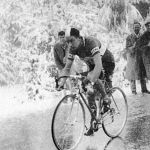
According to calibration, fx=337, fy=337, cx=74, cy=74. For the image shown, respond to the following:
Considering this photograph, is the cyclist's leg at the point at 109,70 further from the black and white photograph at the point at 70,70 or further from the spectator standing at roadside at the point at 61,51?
the spectator standing at roadside at the point at 61,51

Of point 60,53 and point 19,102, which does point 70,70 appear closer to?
point 60,53

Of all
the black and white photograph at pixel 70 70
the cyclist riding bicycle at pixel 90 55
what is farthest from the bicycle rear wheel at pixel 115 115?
the cyclist riding bicycle at pixel 90 55

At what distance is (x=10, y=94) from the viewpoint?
7.63 metres

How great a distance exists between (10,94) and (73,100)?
4235mm

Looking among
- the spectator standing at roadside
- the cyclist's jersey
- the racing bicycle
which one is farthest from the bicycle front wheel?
the spectator standing at roadside

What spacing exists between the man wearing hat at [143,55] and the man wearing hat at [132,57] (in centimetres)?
7

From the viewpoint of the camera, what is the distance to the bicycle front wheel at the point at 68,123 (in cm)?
350

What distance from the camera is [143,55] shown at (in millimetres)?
7781

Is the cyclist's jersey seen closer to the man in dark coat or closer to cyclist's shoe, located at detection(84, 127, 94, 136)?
cyclist's shoe, located at detection(84, 127, 94, 136)

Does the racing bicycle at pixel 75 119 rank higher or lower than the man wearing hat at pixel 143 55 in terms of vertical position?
lower

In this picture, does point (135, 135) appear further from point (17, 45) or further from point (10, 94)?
point (17, 45)

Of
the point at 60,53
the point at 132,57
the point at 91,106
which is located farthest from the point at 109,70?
the point at 132,57

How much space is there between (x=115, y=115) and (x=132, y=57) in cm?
368

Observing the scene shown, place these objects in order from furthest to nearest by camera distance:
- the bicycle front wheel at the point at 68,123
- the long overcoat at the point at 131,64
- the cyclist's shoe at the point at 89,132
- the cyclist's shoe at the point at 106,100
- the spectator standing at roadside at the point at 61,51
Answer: the long overcoat at the point at 131,64 < the spectator standing at roadside at the point at 61,51 < the cyclist's shoe at the point at 106,100 < the cyclist's shoe at the point at 89,132 < the bicycle front wheel at the point at 68,123
